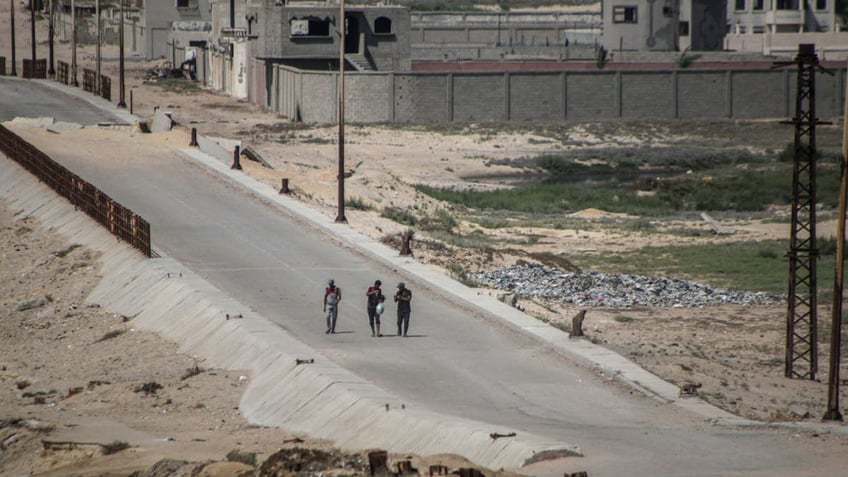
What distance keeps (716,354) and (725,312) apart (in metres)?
Answer: 5.43

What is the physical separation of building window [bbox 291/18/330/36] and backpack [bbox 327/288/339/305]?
59187 millimetres

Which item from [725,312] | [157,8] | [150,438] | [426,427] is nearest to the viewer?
[426,427]

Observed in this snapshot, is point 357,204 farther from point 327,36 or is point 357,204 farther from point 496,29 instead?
point 496,29

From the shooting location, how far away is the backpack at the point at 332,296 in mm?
28250

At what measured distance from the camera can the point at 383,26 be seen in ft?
289

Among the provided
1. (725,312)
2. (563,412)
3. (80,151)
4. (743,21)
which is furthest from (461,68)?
(563,412)

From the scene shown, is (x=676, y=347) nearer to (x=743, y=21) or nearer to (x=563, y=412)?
(x=563, y=412)

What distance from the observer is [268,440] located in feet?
75.4

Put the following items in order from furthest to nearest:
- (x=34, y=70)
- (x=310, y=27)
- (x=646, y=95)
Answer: (x=310, y=27)
(x=646, y=95)
(x=34, y=70)

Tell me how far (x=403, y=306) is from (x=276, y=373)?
333 cm

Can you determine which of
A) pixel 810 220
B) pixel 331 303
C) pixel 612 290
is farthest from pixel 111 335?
pixel 810 220

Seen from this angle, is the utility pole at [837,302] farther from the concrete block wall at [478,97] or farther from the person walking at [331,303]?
the concrete block wall at [478,97]

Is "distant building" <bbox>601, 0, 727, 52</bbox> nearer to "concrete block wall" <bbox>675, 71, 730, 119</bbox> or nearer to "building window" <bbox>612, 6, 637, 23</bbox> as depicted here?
"building window" <bbox>612, 6, 637, 23</bbox>

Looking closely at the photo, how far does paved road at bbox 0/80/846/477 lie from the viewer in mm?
20828
